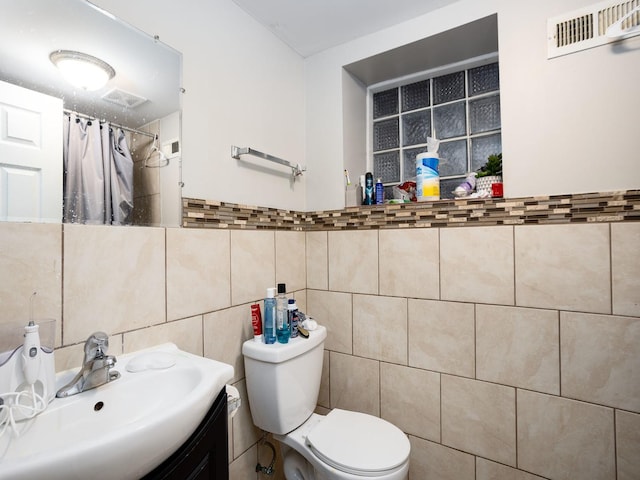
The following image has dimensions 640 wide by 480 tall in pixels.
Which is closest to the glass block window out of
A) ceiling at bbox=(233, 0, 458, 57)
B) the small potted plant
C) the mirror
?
the small potted plant

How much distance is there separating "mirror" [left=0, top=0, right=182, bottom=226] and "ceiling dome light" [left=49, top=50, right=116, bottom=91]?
0.01 meters

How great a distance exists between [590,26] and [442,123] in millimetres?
658

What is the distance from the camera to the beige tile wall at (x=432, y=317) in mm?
923

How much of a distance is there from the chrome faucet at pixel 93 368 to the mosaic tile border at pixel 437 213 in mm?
473

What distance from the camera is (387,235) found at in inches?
59.8

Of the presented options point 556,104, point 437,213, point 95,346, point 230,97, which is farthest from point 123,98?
point 556,104

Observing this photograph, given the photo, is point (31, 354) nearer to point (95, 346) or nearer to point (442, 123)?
point (95, 346)

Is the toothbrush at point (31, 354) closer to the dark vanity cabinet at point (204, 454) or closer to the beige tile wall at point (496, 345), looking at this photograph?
the dark vanity cabinet at point (204, 454)

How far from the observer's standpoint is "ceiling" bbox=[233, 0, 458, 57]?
53.9 inches

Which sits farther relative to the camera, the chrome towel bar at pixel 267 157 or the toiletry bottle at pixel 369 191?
the toiletry bottle at pixel 369 191

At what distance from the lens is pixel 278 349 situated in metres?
1.21

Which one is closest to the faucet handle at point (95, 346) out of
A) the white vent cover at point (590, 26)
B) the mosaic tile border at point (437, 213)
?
the mosaic tile border at point (437, 213)

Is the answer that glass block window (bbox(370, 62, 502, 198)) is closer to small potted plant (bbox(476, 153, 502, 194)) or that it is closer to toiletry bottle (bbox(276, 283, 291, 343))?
small potted plant (bbox(476, 153, 502, 194))

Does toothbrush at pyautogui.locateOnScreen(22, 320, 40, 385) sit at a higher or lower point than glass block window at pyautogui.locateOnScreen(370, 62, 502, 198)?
lower
